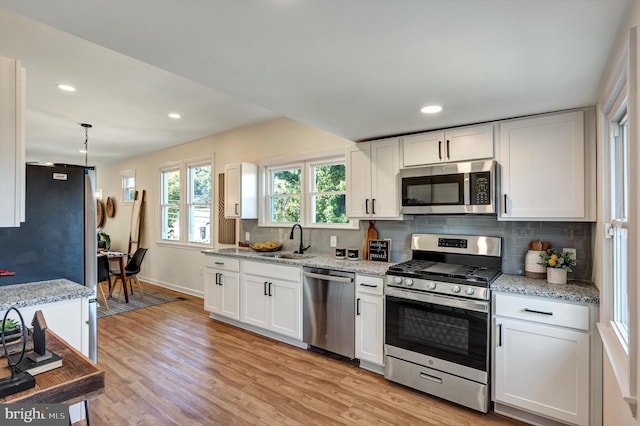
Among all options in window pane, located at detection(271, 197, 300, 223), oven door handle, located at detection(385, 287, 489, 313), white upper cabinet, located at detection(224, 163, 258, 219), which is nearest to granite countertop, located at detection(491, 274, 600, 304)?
oven door handle, located at detection(385, 287, 489, 313)

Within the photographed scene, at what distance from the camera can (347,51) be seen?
1.64 metres

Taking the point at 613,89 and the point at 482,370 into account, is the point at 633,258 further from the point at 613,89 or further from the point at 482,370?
the point at 482,370

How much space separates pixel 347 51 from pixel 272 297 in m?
2.69

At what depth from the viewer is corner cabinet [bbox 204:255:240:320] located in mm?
3963

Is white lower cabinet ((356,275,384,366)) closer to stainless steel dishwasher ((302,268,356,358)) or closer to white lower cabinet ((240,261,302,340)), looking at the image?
stainless steel dishwasher ((302,268,356,358))

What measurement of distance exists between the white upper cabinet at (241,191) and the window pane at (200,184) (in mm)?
983

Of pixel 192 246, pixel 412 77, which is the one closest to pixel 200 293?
pixel 192 246

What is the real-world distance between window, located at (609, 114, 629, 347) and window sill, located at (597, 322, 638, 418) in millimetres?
49

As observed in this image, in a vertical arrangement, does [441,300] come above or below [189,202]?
below

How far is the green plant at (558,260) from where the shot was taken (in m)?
2.35

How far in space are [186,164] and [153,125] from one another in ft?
3.73

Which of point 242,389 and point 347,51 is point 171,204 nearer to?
point 242,389

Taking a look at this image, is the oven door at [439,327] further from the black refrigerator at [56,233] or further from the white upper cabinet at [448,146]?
the black refrigerator at [56,233]

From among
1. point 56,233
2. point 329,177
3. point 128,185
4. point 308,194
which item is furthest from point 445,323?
point 128,185
